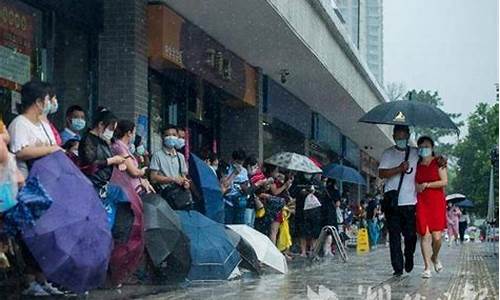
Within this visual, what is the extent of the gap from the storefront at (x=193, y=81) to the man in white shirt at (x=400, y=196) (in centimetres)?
317

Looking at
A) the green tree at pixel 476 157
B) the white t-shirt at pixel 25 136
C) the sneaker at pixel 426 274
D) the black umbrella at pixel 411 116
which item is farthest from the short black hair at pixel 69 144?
the green tree at pixel 476 157

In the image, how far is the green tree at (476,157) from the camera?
48.0m

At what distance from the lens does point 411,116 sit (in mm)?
10656

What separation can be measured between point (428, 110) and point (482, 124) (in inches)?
1598

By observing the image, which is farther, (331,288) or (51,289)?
(331,288)

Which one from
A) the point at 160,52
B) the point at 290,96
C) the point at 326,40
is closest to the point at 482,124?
the point at 290,96

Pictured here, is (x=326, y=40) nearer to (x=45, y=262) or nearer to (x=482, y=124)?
(x=45, y=262)

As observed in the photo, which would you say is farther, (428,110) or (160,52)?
(160,52)

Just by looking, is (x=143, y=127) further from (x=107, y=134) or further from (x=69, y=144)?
(x=107, y=134)

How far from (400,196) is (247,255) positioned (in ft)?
5.70

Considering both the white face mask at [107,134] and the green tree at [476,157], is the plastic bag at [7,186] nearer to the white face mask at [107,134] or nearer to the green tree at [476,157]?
the white face mask at [107,134]

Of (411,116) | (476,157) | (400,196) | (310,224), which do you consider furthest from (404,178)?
(476,157)

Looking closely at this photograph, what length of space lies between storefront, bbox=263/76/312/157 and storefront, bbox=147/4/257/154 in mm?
1335

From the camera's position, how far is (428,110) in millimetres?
10766
